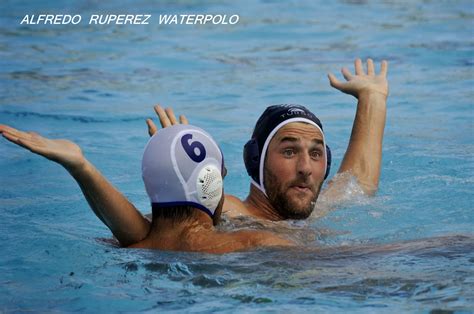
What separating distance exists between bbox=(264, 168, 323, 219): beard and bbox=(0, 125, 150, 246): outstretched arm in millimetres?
1089

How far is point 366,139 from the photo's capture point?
294 inches

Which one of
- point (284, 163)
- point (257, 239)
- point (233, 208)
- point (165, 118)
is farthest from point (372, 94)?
point (257, 239)

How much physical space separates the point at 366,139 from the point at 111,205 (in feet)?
9.36

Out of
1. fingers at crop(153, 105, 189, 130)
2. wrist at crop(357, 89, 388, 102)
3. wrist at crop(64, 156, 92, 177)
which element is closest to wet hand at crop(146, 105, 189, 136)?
fingers at crop(153, 105, 189, 130)

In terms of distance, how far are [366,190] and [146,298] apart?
2874 millimetres

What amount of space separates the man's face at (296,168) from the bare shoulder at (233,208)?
27 centimetres

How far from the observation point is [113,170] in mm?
9141

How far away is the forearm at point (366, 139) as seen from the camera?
744cm

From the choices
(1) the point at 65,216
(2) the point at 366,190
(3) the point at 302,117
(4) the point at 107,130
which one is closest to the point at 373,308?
(3) the point at 302,117

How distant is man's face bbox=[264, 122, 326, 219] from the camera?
622cm

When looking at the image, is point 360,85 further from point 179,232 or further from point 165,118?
point 179,232

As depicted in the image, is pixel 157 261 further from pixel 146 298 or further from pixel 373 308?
pixel 373 308

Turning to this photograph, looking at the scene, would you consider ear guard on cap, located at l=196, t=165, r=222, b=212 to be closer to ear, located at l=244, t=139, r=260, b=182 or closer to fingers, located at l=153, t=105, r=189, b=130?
fingers, located at l=153, t=105, r=189, b=130

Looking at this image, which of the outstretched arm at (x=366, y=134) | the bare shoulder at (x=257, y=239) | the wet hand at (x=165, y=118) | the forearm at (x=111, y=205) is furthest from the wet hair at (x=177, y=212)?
the outstretched arm at (x=366, y=134)
